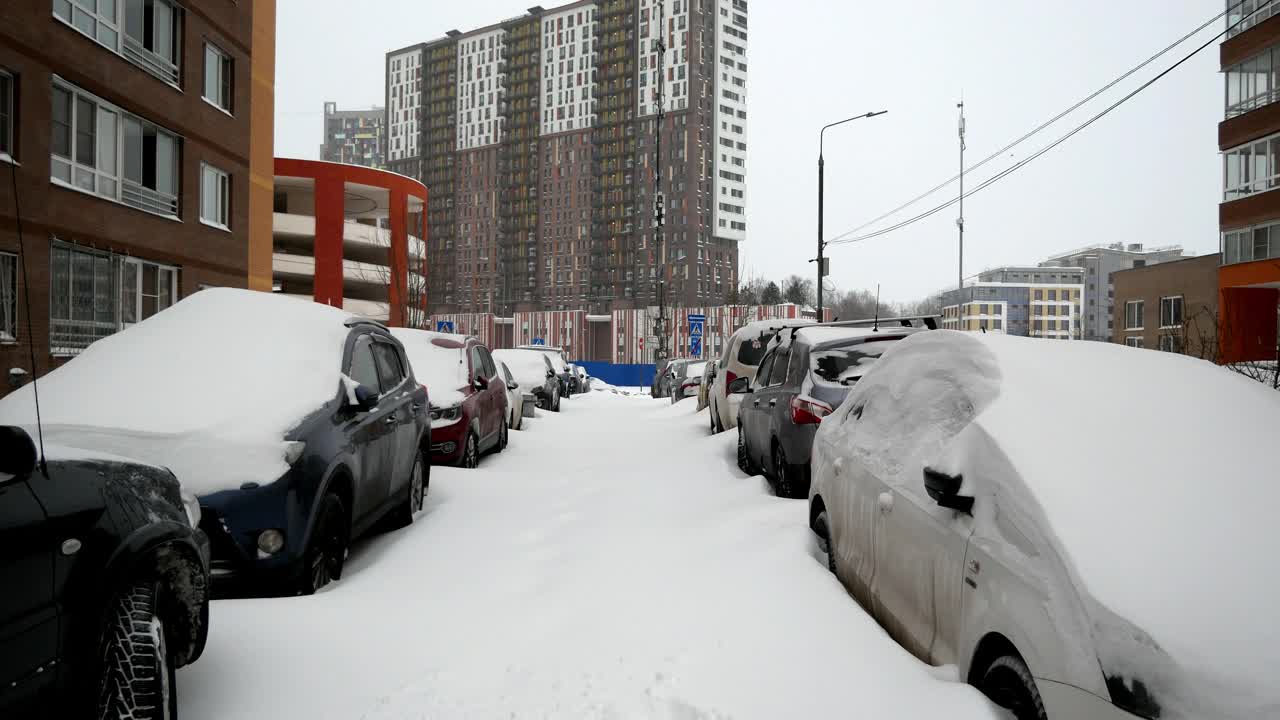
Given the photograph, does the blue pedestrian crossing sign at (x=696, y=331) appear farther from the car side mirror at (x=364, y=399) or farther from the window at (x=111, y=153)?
the car side mirror at (x=364, y=399)

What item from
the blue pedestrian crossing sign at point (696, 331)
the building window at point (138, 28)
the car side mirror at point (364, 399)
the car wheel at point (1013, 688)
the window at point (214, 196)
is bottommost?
the car wheel at point (1013, 688)

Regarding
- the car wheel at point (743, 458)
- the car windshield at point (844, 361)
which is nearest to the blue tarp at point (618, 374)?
the car wheel at point (743, 458)

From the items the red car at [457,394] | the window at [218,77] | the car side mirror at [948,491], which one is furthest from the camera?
the window at [218,77]

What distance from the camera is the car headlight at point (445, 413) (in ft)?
31.8

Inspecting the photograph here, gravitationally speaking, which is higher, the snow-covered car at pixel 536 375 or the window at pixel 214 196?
the window at pixel 214 196

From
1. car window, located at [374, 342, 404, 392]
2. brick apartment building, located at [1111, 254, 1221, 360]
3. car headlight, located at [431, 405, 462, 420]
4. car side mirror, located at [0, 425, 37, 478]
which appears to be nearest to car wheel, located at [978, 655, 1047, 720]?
car side mirror, located at [0, 425, 37, 478]

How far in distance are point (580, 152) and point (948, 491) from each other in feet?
421

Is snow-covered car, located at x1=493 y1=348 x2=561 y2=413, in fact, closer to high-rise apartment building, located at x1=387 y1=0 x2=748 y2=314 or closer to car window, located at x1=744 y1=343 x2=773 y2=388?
car window, located at x1=744 y1=343 x2=773 y2=388

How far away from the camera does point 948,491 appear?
3082mm

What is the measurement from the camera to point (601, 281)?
121 metres

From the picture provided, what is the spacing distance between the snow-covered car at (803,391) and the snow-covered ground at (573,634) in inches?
27.7

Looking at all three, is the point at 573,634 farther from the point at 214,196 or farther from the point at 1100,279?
the point at 1100,279

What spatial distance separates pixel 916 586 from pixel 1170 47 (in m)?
13.8

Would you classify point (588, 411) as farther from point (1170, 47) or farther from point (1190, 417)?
point (1190, 417)
